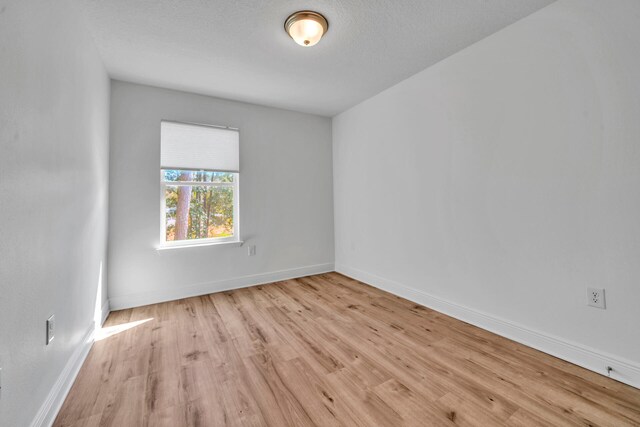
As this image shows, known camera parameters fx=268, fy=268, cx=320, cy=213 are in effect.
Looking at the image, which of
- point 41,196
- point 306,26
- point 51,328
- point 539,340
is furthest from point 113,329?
point 539,340

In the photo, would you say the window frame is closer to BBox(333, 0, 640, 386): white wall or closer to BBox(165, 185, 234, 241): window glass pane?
BBox(165, 185, 234, 241): window glass pane

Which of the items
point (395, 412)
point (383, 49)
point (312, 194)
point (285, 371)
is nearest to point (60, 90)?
point (285, 371)

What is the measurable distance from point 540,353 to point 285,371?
5.97 feet

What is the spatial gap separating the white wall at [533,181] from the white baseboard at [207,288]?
4.66ft

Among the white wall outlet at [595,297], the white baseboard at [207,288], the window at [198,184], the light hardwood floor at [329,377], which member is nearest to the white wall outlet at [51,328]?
the light hardwood floor at [329,377]

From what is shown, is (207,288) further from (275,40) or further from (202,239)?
(275,40)

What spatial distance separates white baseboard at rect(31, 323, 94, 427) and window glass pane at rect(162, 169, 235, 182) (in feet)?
5.82

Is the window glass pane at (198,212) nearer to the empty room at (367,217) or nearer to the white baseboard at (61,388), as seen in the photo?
the empty room at (367,217)

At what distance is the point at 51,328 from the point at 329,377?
1545mm

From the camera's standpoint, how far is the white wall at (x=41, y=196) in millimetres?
1045

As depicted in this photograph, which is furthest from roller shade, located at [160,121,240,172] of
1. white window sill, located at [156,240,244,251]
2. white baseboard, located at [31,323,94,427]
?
white baseboard, located at [31,323,94,427]

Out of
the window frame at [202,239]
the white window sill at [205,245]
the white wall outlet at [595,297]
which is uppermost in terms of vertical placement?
the window frame at [202,239]

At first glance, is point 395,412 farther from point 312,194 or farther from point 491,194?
point 312,194

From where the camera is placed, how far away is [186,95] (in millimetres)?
3227
